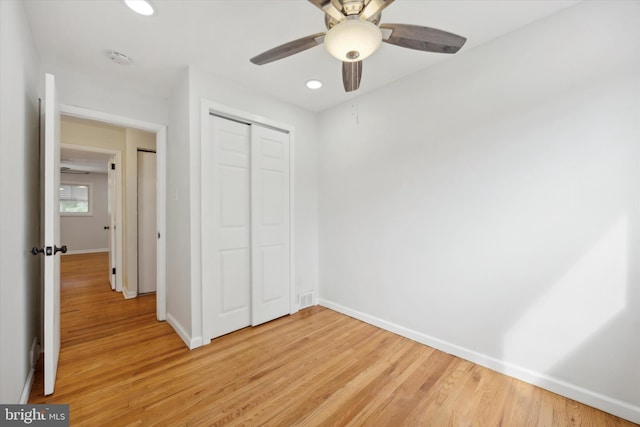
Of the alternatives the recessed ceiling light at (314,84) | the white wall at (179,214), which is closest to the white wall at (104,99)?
the white wall at (179,214)

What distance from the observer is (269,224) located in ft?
9.49

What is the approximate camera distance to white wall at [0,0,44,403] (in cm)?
125

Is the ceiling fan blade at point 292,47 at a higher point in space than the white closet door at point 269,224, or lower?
higher

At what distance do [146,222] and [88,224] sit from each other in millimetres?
5916

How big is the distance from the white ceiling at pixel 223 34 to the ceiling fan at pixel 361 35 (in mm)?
401

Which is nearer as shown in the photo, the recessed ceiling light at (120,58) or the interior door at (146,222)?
the recessed ceiling light at (120,58)

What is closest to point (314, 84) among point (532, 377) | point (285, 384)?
point (285, 384)

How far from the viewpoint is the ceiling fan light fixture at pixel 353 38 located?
117 cm

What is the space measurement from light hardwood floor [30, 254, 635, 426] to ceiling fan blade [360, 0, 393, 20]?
2.18 metres

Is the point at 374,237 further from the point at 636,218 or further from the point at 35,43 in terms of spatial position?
the point at 35,43

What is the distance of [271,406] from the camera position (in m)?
1.61

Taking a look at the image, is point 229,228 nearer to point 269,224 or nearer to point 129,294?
point 269,224

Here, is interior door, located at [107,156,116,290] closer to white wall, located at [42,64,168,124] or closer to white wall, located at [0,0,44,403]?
white wall, located at [42,64,168,124]

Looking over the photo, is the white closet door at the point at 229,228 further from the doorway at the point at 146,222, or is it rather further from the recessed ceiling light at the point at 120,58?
the doorway at the point at 146,222
